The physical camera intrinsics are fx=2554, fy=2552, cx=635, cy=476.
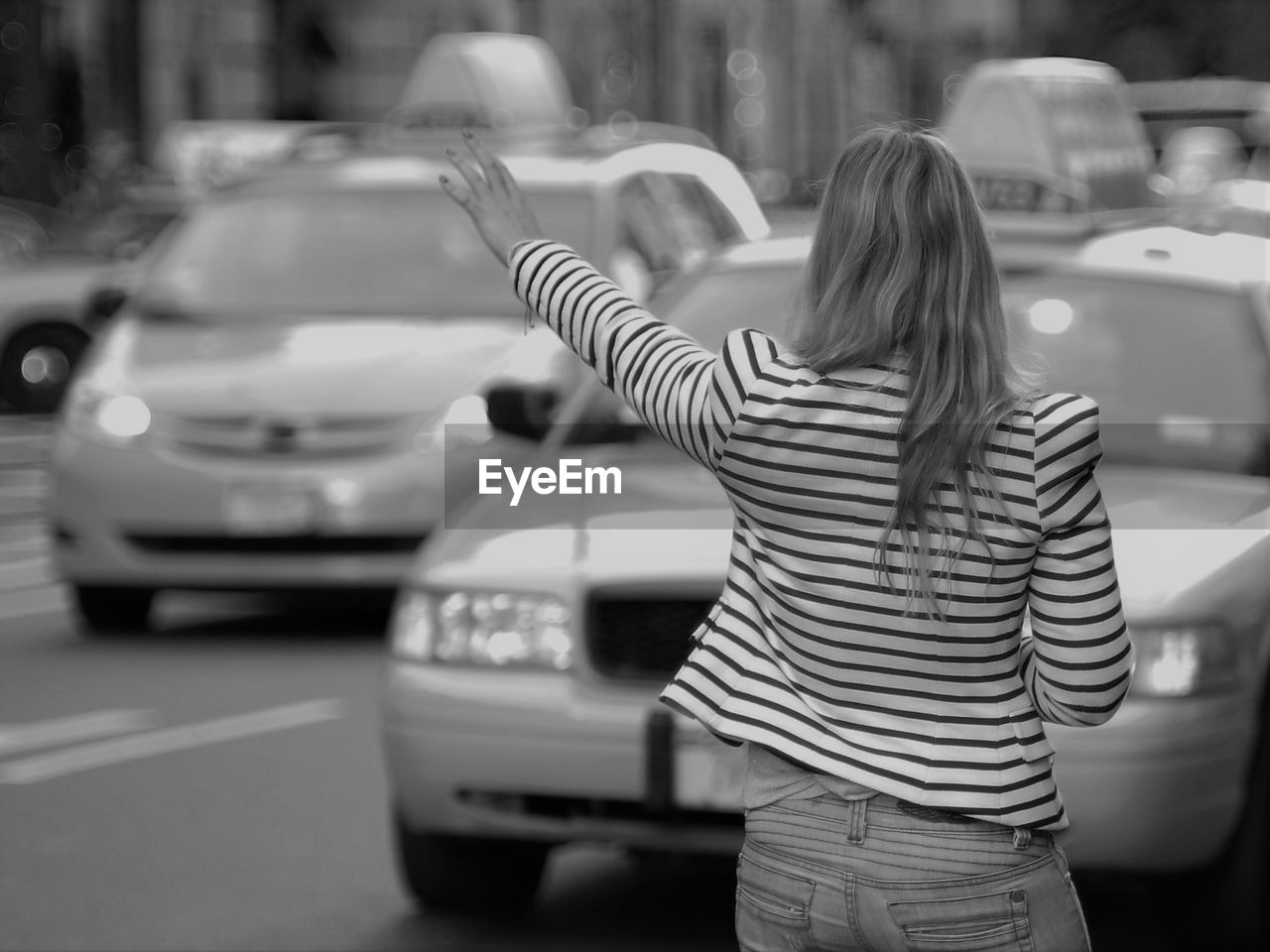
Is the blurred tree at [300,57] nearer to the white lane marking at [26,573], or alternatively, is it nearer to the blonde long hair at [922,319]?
the white lane marking at [26,573]

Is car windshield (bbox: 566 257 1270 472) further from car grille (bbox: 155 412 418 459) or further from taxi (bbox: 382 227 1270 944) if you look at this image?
car grille (bbox: 155 412 418 459)

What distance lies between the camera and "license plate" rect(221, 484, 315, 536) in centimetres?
970

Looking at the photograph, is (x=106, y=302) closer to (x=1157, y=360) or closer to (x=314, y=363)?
(x=314, y=363)

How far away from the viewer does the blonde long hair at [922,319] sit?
2686mm

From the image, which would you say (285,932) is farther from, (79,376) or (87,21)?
(87,21)

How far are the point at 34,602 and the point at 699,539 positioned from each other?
6.65m

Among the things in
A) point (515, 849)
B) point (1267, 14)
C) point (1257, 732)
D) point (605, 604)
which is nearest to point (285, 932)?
point (515, 849)

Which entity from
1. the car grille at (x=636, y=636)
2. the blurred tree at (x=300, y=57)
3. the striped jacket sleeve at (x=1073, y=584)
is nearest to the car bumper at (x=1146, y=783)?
the car grille at (x=636, y=636)

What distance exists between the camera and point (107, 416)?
10.0 m

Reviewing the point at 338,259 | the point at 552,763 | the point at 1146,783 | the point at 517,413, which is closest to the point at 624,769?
the point at 552,763

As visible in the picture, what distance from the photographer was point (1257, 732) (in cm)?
505

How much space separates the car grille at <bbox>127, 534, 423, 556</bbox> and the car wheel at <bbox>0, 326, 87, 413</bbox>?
10995 mm

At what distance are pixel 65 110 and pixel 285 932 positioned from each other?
30.6 meters

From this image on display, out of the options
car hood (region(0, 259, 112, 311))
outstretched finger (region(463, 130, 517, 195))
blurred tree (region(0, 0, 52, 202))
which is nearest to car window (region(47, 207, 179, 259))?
car hood (region(0, 259, 112, 311))
